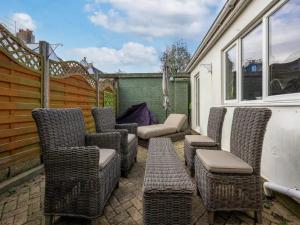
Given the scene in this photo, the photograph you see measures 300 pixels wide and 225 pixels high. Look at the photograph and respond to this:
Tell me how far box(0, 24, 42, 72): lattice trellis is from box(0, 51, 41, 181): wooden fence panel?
0.23ft

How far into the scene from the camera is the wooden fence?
2861 millimetres

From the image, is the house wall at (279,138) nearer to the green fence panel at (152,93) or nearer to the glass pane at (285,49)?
the glass pane at (285,49)

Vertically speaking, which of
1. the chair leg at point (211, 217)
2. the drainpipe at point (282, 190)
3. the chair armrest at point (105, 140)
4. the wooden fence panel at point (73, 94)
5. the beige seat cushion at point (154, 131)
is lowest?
the chair leg at point (211, 217)

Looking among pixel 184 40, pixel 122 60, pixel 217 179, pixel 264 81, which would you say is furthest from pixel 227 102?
pixel 122 60

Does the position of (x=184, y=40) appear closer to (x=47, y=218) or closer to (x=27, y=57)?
(x=27, y=57)

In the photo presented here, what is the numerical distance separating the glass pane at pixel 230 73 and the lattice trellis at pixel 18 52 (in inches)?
134

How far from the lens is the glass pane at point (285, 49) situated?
2.41m

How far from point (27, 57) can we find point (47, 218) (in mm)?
2313

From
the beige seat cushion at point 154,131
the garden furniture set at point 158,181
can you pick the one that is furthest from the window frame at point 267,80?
the beige seat cushion at point 154,131

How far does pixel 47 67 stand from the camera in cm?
380

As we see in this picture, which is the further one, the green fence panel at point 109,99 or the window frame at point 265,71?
the green fence panel at point 109,99

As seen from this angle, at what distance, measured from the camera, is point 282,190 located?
231 cm

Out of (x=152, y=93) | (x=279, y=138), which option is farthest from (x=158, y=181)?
(x=152, y=93)

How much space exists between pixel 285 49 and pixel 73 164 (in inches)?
98.3
